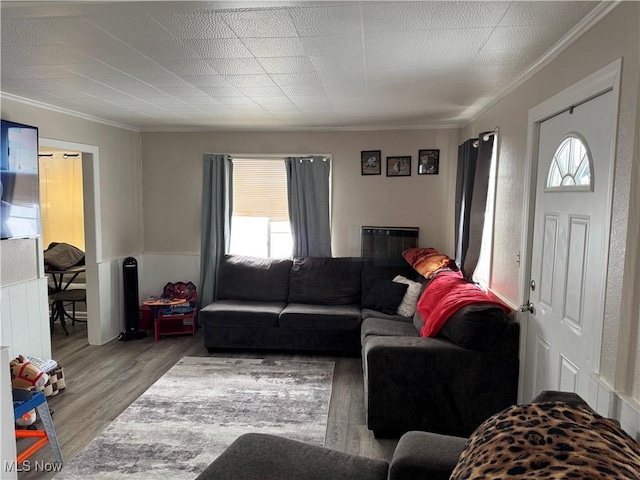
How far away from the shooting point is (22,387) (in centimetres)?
306

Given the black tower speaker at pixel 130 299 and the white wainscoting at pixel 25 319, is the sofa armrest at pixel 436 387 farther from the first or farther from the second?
the black tower speaker at pixel 130 299

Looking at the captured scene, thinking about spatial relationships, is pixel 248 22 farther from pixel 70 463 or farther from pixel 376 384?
pixel 70 463

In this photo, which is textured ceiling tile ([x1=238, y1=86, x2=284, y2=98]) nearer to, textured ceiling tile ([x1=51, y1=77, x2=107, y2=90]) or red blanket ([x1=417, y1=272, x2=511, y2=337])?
textured ceiling tile ([x1=51, y1=77, x2=107, y2=90])

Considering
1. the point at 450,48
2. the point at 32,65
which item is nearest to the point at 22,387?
the point at 32,65

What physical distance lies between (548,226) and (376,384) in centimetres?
145

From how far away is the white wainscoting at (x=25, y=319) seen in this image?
3.43 metres

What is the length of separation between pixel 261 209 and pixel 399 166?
1.70 metres

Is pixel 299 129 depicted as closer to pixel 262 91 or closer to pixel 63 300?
pixel 262 91

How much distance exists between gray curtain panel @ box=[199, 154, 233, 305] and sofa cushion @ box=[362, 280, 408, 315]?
185 cm

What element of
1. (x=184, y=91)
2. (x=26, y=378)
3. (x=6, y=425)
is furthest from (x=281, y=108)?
(x=6, y=425)

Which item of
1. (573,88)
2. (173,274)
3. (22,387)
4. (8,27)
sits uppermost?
(8,27)

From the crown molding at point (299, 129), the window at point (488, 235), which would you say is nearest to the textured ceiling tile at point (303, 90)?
the window at point (488, 235)

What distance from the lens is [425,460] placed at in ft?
5.70

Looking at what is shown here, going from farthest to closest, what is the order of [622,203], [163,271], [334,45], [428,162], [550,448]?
[163,271], [428,162], [334,45], [622,203], [550,448]
